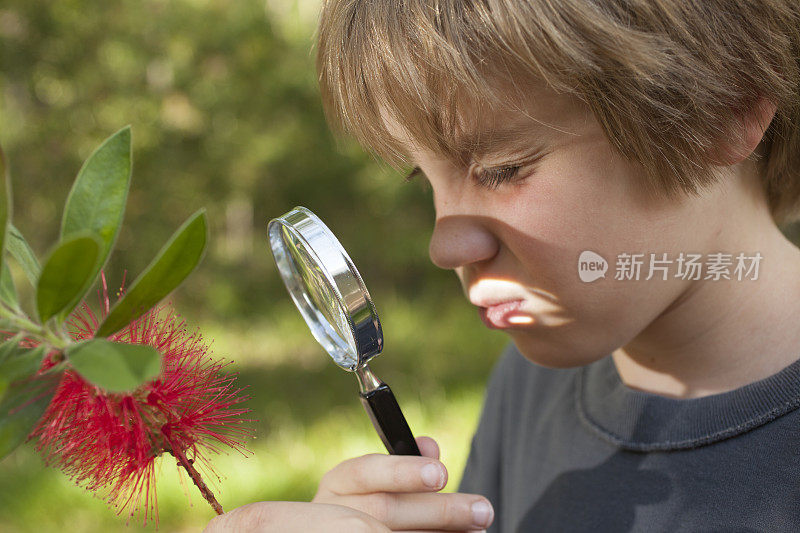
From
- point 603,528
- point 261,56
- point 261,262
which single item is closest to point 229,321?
point 261,262

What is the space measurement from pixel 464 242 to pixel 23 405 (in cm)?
44

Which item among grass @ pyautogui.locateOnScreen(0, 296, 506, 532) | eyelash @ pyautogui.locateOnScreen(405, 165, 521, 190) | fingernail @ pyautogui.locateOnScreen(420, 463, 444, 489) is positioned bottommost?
grass @ pyautogui.locateOnScreen(0, 296, 506, 532)

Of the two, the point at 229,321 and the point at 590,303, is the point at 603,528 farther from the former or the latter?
the point at 229,321

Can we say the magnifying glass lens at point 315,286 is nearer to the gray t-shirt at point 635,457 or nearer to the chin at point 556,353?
the chin at point 556,353

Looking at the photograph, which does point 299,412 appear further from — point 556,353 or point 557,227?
point 557,227

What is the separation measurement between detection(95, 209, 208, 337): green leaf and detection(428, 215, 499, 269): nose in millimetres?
356

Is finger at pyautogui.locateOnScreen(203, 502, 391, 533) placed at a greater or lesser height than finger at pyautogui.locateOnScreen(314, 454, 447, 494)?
greater

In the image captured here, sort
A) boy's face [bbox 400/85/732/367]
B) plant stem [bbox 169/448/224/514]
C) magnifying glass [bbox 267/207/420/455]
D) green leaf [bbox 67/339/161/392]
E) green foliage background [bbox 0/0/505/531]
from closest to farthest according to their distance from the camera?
green leaf [bbox 67/339/161/392] → plant stem [bbox 169/448/224/514] → magnifying glass [bbox 267/207/420/455] → boy's face [bbox 400/85/732/367] → green foliage background [bbox 0/0/505/531]

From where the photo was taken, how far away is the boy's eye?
27.3 inches

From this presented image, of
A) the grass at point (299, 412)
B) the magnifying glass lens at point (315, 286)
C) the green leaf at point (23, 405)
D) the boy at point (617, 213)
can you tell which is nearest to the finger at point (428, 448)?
the boy at point (617, 213)

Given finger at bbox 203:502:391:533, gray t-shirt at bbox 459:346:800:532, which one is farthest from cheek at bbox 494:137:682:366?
finger at bbox 203:502:391:533

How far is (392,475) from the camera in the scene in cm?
61

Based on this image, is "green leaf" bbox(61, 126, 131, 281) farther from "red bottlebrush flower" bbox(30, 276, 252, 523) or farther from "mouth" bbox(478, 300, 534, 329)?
"mouth" bbox(478, 300, 534, 329)

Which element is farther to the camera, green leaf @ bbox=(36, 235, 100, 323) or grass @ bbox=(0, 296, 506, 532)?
grass @ bbox=(0, 296, 506, 532)
